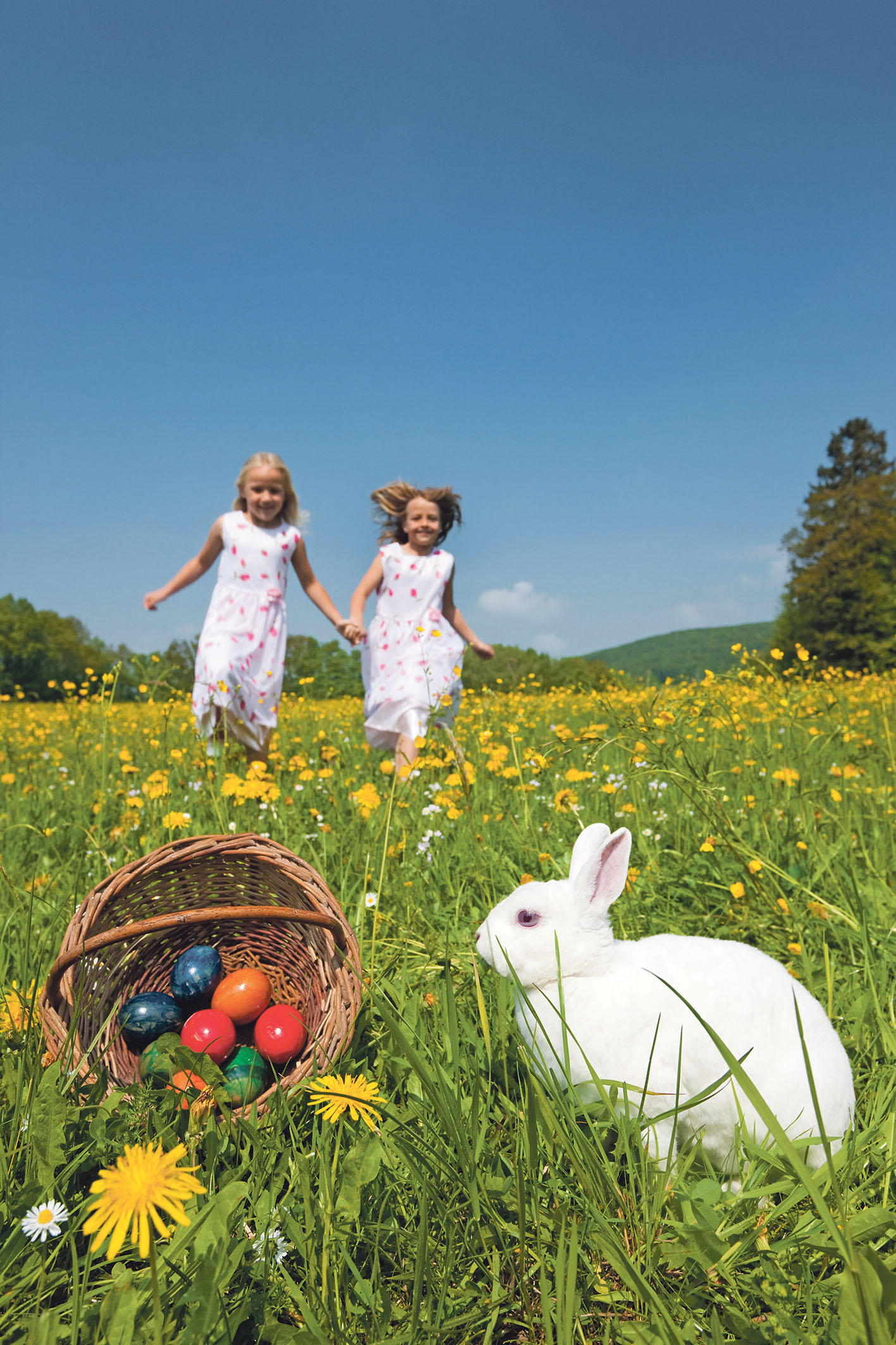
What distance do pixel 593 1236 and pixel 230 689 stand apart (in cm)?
458

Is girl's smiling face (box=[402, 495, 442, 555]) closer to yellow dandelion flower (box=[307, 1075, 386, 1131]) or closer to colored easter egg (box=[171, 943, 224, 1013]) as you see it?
colored easter egg (box=[171, 943, 224, 1013])

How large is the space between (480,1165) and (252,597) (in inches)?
193

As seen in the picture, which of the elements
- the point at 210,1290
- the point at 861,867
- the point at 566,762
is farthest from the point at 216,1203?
the point at 566,762

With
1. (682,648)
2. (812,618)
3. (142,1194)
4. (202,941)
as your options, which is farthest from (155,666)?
(682,648)

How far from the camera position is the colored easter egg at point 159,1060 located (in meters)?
1.62

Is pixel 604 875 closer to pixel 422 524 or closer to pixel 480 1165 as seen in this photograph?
pixel 480 1165

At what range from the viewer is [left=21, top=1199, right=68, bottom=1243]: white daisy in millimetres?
1122

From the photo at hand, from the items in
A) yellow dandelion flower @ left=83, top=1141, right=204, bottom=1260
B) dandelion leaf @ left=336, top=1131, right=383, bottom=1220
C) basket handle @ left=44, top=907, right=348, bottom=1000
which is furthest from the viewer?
basket handle @ left=44, top=907, right=348, bottom=1000

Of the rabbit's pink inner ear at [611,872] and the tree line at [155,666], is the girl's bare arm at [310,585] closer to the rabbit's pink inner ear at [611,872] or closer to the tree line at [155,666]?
the tree line at [155,666]

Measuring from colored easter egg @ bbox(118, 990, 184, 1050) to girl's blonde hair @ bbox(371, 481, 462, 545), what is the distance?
4982 mm

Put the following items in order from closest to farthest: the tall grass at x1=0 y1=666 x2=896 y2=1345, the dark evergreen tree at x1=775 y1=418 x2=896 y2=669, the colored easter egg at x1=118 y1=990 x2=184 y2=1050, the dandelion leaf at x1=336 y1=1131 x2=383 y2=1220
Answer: the tall grass at x1=0 y1=666 x2=896 y2=1345 < the dandelion leaf at x1=336 y1=1131 x2=383 y2=1220 < the colored easter egg at x1=118 y1=990 x2=184 y2=1050 < the dark evergreen tree at x1=775 y1=418 x2=896 y2=669

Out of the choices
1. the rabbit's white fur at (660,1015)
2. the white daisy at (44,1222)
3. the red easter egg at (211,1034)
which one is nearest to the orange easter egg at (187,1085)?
the red easter egg at (211,1034)

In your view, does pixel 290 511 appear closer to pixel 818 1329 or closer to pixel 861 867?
pixel 861 867

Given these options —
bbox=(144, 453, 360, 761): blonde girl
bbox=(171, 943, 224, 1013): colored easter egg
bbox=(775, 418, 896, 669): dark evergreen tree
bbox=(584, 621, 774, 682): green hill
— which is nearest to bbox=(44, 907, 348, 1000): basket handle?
bbox=(171, 943, 224, 1013): colored easter egg
